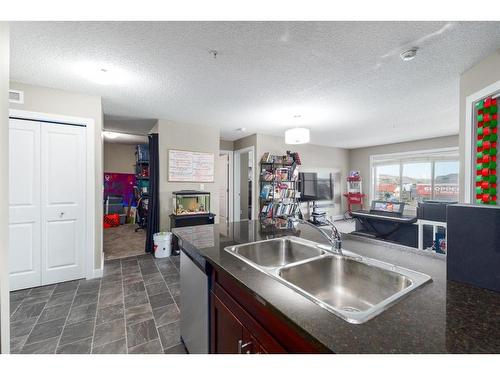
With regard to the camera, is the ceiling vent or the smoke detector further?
the ceiling vent

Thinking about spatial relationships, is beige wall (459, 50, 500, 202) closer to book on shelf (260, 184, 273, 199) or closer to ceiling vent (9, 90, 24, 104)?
book on shelf (260, 184, 273, 199)

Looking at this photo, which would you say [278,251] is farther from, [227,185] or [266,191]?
[227,185]

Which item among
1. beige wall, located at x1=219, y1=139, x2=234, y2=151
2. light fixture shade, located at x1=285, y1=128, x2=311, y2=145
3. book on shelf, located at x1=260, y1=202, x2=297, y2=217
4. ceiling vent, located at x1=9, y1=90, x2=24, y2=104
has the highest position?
beige wall, located at x1=219, y1=139, x2=234, y2=151

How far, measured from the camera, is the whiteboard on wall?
3.95 metres

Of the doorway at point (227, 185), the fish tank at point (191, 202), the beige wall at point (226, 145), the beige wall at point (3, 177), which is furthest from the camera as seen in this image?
the doorway at point (227, 185)

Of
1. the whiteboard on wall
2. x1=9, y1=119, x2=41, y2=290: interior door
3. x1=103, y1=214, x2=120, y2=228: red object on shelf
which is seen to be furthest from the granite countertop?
x1=103, y1=214, x2=120, y2=228: red object on shelf

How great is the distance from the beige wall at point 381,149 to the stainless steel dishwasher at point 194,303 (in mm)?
6527

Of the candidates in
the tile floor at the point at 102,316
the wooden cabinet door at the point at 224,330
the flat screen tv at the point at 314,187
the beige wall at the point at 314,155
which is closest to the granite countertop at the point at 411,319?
the wooden cabinet door at the point at 224,330

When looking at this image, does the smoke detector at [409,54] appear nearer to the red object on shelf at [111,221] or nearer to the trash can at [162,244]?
the trash can at [162,244]

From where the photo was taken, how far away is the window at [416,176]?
546 centimetres

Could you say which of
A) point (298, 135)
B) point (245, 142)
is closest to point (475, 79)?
point (298, 135)

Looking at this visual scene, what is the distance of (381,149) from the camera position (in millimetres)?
6578

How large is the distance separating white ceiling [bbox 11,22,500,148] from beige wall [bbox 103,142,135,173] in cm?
380
